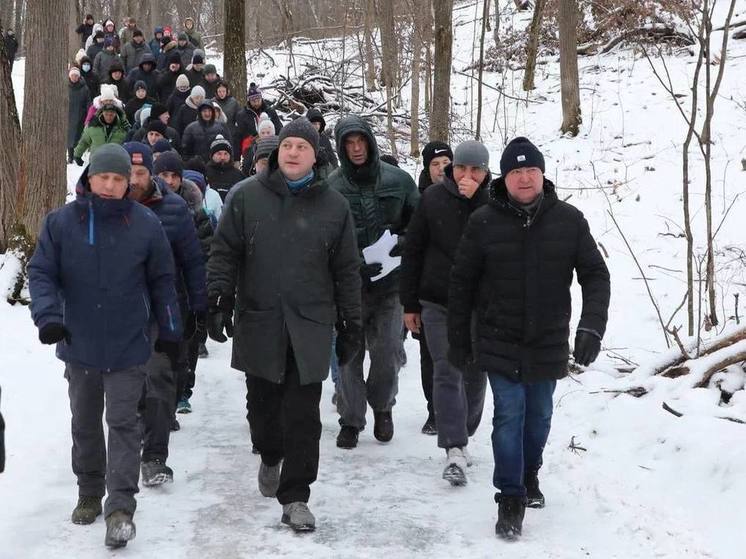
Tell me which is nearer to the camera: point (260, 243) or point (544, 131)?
A: point (260, 243)

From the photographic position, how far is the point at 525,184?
15.2ft

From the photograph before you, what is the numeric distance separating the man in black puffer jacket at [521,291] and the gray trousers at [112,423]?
5.93ft

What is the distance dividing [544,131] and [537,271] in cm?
1630

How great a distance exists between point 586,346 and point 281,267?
5.30 ft

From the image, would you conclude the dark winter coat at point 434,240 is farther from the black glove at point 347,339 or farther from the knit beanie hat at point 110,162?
the knit beanie hat at point 110,162

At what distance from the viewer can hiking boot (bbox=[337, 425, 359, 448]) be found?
251 inches

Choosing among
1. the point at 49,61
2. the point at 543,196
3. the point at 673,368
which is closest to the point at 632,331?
the point at 673,368

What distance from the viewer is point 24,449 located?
19.5 feet

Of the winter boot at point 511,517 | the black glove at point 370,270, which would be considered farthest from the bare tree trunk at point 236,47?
the winter boot at point 511,517

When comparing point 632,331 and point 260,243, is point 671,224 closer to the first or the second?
point 632,331

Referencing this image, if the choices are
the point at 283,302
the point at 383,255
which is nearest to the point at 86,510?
the point at 283,302

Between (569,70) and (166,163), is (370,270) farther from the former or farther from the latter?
(569,70)

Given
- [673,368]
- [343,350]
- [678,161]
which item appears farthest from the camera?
[678,161]

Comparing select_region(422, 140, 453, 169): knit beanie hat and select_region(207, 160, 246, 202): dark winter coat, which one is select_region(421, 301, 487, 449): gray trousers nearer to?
select_region(422, 140, 453, 169): knit beanie hat
